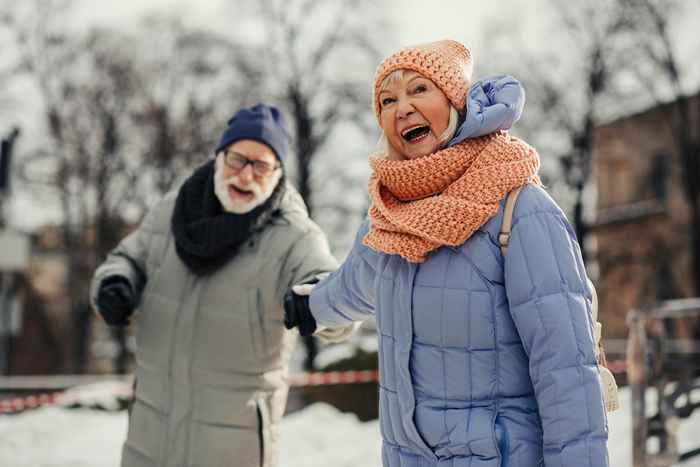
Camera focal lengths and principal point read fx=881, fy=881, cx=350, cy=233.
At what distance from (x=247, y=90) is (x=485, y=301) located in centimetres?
1949

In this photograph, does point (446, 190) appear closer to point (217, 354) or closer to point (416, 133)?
point (416, 133)

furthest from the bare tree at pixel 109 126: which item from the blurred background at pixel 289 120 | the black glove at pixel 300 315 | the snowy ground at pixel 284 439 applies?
the black glove at pixel 300 315

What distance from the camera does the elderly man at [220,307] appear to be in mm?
3643

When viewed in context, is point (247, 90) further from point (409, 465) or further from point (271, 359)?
point (409, 465)

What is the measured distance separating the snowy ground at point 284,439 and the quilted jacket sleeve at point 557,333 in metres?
4.55

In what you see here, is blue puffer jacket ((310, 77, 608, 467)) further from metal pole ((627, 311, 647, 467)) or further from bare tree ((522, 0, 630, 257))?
bare tree ((522, 0, 630, 257))

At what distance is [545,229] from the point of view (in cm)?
237

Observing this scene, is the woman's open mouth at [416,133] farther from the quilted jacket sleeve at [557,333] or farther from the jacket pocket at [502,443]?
the jacket pocket at [502,443]

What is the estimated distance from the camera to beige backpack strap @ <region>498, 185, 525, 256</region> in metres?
2.40

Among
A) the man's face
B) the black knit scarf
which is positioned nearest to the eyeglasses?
the man's face

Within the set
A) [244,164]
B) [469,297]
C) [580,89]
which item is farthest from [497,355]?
[580,89]

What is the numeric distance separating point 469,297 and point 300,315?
3.31 ft

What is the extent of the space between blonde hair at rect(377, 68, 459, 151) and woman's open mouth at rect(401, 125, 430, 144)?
2.0 inches

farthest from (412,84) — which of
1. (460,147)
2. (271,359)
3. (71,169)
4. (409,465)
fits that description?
(71,169)
